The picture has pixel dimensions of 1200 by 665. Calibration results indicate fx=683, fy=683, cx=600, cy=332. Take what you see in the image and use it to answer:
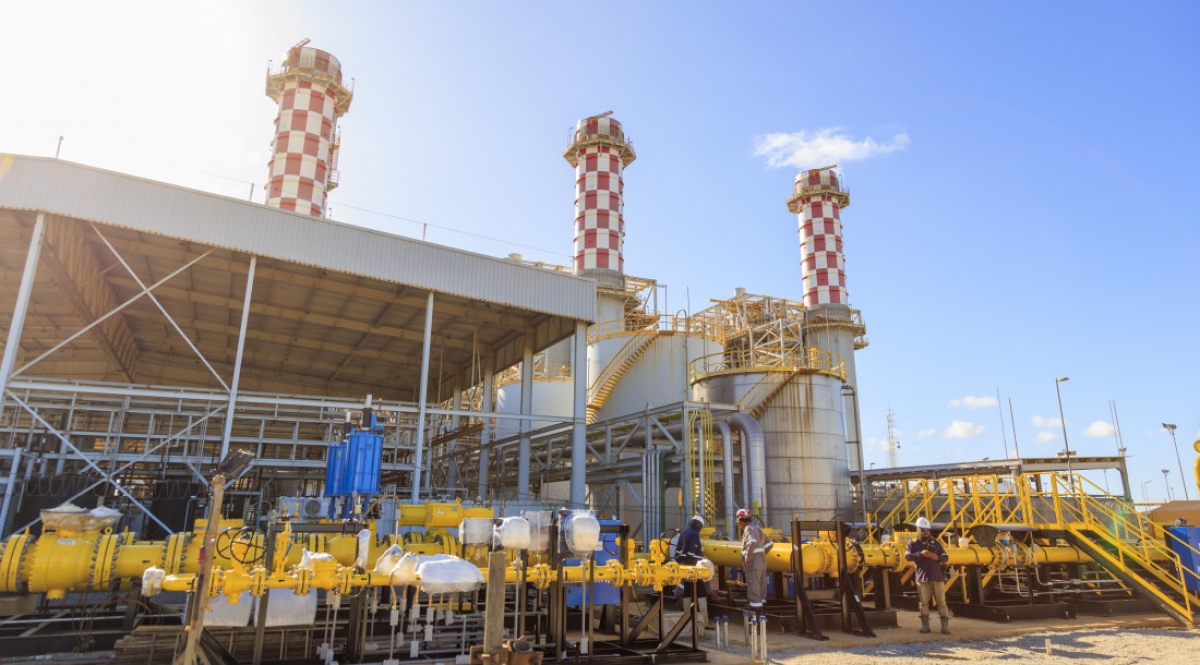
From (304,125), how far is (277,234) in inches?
1011

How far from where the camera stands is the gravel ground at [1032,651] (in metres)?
9.27

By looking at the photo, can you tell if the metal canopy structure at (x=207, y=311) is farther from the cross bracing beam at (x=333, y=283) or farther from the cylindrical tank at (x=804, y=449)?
the cylindrical tank at (x=804, y=449)

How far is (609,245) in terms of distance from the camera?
40.3 m

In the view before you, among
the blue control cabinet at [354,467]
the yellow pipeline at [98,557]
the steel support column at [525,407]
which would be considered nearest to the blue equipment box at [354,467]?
the blue control cabinet at [354,467]

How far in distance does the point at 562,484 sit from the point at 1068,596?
21075mm

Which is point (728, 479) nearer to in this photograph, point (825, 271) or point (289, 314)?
point (289, 314)

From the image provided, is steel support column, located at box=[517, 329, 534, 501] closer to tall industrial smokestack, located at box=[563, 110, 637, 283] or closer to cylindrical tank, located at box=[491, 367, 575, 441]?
cylindrical tank, located at box=[491, 367, 575, 441]

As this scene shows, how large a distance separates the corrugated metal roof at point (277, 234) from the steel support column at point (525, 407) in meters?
3.33

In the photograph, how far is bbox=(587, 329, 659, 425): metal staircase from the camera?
31.0 meters

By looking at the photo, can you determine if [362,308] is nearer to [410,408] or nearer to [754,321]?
[410,408]

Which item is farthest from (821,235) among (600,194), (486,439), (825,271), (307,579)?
(307,579)

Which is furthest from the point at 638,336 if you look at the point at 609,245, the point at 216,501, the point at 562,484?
the point at 216,501

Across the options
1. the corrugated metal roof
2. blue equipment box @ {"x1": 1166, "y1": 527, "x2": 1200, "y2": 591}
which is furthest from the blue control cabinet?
blue equipment box @ {"x1": 1166, "y1": 527, "x2": 1200, "y2": 591}

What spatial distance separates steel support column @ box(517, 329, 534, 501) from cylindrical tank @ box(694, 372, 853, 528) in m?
7.09
